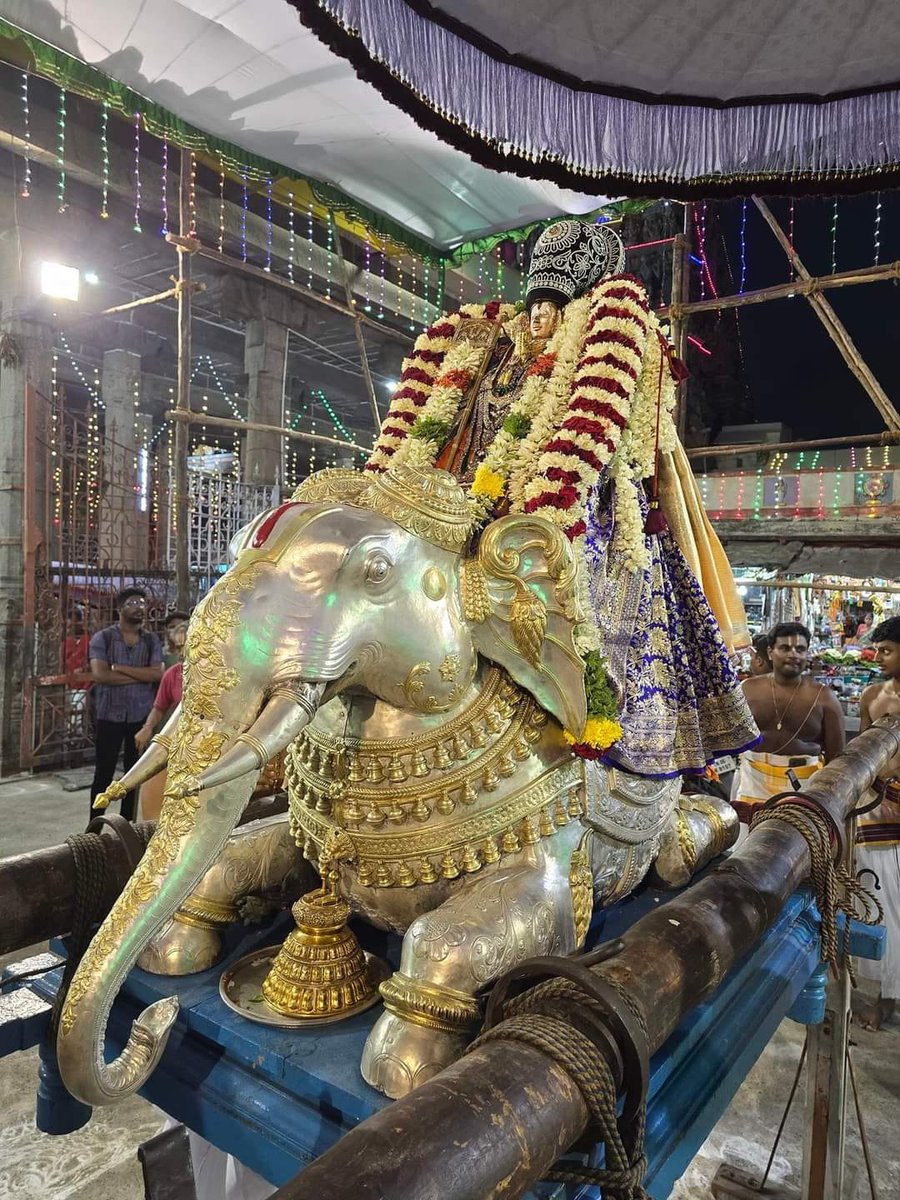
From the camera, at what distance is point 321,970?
1.35 meters

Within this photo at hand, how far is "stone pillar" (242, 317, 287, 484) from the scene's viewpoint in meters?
8.41

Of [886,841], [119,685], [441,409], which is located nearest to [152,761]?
[441,409]

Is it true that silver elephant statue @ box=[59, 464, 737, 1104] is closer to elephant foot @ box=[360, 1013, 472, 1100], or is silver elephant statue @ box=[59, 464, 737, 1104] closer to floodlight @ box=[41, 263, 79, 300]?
elephant foot @ box=[360, 1013, 472, 1100]

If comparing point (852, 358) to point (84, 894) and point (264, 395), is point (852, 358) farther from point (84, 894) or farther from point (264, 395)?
point (84, 894)

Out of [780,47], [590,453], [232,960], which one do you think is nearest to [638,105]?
[780,47]

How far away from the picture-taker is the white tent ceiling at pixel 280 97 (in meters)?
2.59

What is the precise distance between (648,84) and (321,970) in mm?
2474

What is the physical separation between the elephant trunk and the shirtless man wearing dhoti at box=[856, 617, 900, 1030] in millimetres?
3134

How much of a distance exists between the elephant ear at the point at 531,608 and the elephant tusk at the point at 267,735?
1.24 ft

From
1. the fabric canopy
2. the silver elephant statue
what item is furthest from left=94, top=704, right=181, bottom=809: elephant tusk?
the fabric canopy

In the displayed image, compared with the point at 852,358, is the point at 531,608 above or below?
below

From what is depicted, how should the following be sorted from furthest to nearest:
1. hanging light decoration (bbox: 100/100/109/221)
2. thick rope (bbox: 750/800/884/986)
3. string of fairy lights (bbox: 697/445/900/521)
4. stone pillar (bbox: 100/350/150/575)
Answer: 1. stone pillar (bbox: 100/350/150/575)
2. string of fairy lights (bbox: 697/445/900/521)
3. hanging light decoration (bbox: 100/100/109/221)
4. thick rope (bbox: 750/800/884/986)

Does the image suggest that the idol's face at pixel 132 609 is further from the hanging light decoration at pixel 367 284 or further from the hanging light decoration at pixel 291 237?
the hanging light decoration at pixel 367 284

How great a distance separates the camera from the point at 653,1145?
3.92ft
